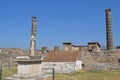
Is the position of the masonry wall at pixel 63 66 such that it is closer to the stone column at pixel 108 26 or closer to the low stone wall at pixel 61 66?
the low stone wall at pixel 61 66

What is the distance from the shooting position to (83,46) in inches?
1185

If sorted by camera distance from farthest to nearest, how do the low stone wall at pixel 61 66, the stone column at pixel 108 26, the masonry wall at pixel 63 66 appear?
the stone column at pixel 108 26 < the masonry wall at pixel 63 66 < the low stone wall at pixel 61 66

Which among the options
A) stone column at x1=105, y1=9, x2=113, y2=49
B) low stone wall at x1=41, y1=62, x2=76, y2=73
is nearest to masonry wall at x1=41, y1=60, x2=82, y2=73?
low stone wall at x1=41, y1=62, x2=76, y2=73

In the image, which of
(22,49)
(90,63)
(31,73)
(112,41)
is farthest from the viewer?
(22,49)

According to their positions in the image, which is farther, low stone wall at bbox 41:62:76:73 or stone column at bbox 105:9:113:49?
stone column at bbox 105:9:113:49

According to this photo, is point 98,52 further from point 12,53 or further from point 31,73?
point 31,73

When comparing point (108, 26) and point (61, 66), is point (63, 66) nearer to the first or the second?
point (61, 66)

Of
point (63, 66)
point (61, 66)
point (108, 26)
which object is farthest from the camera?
point (108, 26)

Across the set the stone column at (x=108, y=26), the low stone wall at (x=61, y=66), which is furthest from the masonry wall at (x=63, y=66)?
the stone column at (x=108, y=26)

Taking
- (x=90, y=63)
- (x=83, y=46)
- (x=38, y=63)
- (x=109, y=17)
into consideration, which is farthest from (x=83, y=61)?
(x=38, y=63)

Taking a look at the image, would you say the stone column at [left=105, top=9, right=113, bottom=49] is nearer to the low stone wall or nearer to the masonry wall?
the masonry wall

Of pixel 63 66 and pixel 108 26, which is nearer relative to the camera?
pixel 63 66

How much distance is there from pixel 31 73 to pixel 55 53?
475 inches

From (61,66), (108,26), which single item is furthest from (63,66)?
(108,26)
